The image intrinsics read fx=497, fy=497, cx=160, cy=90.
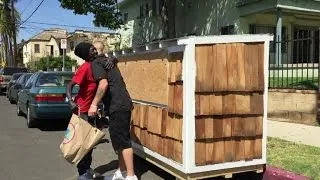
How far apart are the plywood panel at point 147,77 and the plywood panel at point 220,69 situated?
2.90 ft

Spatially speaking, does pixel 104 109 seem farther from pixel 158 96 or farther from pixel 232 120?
pixel 232 120

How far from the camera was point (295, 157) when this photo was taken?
757 cm

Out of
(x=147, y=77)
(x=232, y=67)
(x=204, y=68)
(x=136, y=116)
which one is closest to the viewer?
(x=204, y=68)

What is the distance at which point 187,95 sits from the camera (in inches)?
227

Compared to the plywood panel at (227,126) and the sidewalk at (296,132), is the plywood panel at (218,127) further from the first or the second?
the sidewalk at (296,132)

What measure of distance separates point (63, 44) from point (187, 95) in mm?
19587

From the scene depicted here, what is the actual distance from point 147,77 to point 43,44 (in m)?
85.6

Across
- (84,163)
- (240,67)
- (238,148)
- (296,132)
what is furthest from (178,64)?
(296,132)

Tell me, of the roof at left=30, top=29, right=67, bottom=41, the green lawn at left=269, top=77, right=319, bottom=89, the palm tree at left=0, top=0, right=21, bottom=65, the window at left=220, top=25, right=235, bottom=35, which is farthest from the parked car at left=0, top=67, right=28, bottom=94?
the roof at left=30, top=29, right=67, bottom=41

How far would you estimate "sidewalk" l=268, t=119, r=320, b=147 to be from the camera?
9188 millimetres

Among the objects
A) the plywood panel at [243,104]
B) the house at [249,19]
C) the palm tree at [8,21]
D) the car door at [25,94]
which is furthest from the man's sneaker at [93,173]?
the palm tree at [8,21]

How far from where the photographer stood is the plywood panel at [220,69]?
5898 mm

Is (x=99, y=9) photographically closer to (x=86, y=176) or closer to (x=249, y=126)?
(x=86, y=176)

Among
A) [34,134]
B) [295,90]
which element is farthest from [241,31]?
[34,134]
